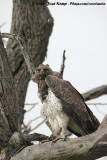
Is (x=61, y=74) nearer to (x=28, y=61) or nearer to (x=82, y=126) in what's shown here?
(x=28, y=61)

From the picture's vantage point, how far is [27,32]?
275 inches

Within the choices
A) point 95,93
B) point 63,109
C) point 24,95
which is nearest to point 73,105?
point 63,109

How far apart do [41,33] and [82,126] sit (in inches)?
115

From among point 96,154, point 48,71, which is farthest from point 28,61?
point 96,154

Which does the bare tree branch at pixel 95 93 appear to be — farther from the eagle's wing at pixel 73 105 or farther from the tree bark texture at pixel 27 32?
the eagle's wing at pixel 73 105

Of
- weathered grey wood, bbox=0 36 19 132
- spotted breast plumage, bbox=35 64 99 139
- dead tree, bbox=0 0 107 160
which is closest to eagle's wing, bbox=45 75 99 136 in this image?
spotted breast plumage, bbox=35 64 99 139

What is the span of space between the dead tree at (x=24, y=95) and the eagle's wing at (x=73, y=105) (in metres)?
0.65

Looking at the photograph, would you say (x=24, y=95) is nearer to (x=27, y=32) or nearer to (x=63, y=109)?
(x=27, y=32)

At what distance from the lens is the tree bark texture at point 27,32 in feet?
22.5

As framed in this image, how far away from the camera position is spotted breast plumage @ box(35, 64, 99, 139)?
197 inches

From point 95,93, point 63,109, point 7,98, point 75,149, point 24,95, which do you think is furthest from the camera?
point 95,93

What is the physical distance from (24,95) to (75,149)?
3.13m

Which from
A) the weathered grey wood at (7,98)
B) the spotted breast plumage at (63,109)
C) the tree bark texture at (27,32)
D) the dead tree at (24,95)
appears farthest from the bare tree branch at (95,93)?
the weathered grey wood at (7,98)

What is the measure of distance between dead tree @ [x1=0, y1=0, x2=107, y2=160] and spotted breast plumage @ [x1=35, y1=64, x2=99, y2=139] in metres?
0.39
